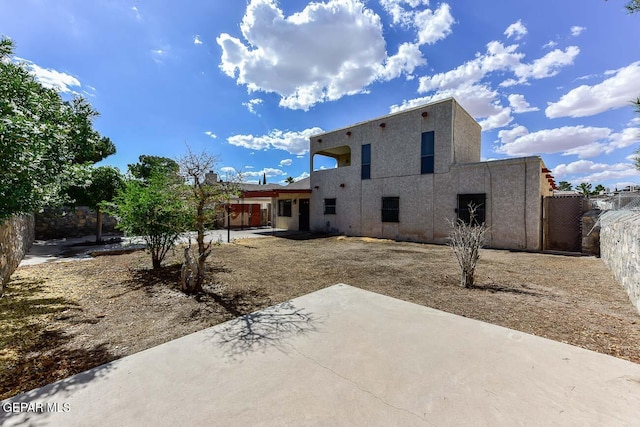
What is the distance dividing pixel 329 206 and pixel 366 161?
3990 mm

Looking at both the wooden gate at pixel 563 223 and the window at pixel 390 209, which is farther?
the window at pixel 390 209

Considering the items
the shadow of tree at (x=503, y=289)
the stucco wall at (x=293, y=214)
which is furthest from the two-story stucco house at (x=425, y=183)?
the shadow of tree at (x=503, y=289)

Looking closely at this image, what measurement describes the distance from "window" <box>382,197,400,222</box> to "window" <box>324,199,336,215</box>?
366 centimetres

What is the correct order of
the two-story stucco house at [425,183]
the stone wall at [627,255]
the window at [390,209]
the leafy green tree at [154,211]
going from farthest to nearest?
the window at [390,209] → the two-story stucco house at [425,183] → the leafy green tree at [154,211] → the stone wall at [627,255]

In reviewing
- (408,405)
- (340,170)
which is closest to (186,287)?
(408,405)

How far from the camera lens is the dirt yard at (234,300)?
9.98 feet

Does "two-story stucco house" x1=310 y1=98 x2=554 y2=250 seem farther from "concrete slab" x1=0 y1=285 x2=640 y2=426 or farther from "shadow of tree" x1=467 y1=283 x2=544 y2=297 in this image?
"concrete slab" x1=0 y1=285 x2=640 y2=426

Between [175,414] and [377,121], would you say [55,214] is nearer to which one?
[175,414]

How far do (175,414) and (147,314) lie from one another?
2.62m

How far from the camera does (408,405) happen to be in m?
2.09

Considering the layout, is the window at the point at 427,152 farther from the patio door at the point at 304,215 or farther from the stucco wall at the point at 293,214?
the patio door at the point at 304,215

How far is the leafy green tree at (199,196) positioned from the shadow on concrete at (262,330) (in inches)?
74.5

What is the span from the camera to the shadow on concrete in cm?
300

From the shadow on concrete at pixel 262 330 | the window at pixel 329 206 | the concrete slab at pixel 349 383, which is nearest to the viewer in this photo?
the concrete slab at pixel 349 383
